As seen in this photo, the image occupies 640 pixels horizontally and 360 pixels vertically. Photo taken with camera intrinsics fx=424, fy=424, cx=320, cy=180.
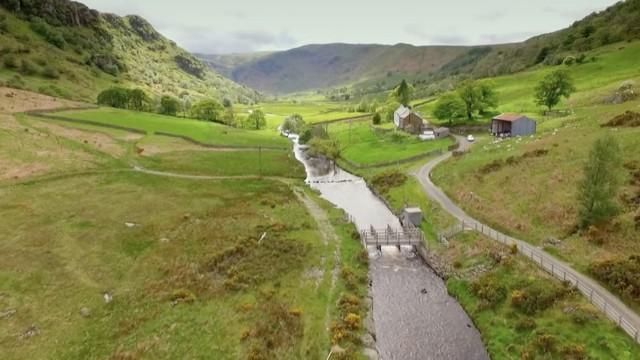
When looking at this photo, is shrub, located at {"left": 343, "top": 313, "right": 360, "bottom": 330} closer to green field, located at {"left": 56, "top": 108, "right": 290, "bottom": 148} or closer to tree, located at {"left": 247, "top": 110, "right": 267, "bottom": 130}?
green field, located at {"left": 56, "top": 108, "right": 290, "bottom": 148}

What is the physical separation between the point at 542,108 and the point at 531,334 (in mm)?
100827

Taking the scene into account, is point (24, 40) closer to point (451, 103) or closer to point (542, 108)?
point (451, 103)

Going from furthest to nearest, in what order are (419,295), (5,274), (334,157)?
(334,157) → (419,295) → (5,274)

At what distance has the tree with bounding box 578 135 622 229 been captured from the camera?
146 feet

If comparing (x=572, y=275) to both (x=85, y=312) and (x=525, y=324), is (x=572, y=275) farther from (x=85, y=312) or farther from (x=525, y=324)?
(x=85, y=312)

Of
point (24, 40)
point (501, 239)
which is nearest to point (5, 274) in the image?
point (501, 239)

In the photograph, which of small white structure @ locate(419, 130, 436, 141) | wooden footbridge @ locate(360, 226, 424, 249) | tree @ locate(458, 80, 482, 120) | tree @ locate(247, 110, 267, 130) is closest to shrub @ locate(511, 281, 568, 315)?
wooden footbridge @ locate(360, 226, 424, 249)

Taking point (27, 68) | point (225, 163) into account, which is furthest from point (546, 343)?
point (27, 68)

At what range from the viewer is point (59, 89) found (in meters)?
161

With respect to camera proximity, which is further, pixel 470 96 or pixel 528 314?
pixel 470 96

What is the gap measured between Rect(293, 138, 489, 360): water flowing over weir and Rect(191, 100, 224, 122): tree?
121393 mm

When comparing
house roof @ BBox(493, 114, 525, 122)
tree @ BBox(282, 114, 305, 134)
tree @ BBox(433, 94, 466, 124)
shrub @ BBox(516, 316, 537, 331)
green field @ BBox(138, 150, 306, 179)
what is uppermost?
tree @ BBox(433, 94, 466, 124)

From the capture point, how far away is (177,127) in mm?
131375

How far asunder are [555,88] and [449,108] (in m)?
26.3
